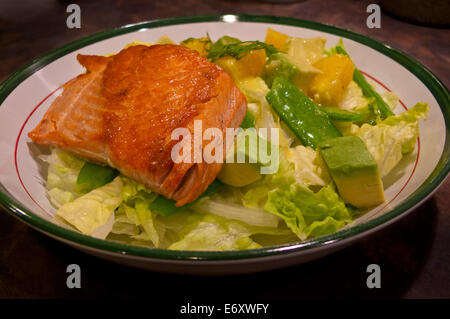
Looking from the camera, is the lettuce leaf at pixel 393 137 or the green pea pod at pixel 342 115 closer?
the lettuce leaf at pixel 393 137

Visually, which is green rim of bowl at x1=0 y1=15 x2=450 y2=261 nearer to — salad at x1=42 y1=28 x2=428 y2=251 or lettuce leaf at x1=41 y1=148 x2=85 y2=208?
salad at x1=42 y1=28 x2=428 y2=251

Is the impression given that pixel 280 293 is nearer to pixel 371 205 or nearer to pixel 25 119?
pixel 371 205

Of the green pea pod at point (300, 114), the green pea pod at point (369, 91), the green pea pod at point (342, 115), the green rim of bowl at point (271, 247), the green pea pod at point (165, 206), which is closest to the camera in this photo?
the green rim of bowl at point (271, 247)

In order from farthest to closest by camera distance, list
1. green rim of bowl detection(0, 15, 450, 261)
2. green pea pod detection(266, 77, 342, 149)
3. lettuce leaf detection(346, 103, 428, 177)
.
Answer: green pea pod detection(266, 77, 342, 149) → lettuce leaf detection(346, 103, 428, 177) → green rim of bowl detection(0, 15, 450, 261)

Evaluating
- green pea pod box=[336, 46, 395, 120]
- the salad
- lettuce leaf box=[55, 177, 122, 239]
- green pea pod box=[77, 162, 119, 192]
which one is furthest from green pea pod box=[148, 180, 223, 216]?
green pea pod box=[336, 46, 395, 120]

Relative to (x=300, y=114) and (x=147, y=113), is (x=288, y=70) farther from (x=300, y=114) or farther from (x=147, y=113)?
(x=147, y=113)

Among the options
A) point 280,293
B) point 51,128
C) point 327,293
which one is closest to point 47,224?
point 51,128

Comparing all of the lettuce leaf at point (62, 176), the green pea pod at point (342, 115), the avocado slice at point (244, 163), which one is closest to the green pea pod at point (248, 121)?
the avocado slice at point (244, 163)

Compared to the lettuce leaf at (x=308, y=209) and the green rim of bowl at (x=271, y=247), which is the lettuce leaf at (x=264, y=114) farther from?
the green rim of bowl at (x=271, y=247)
